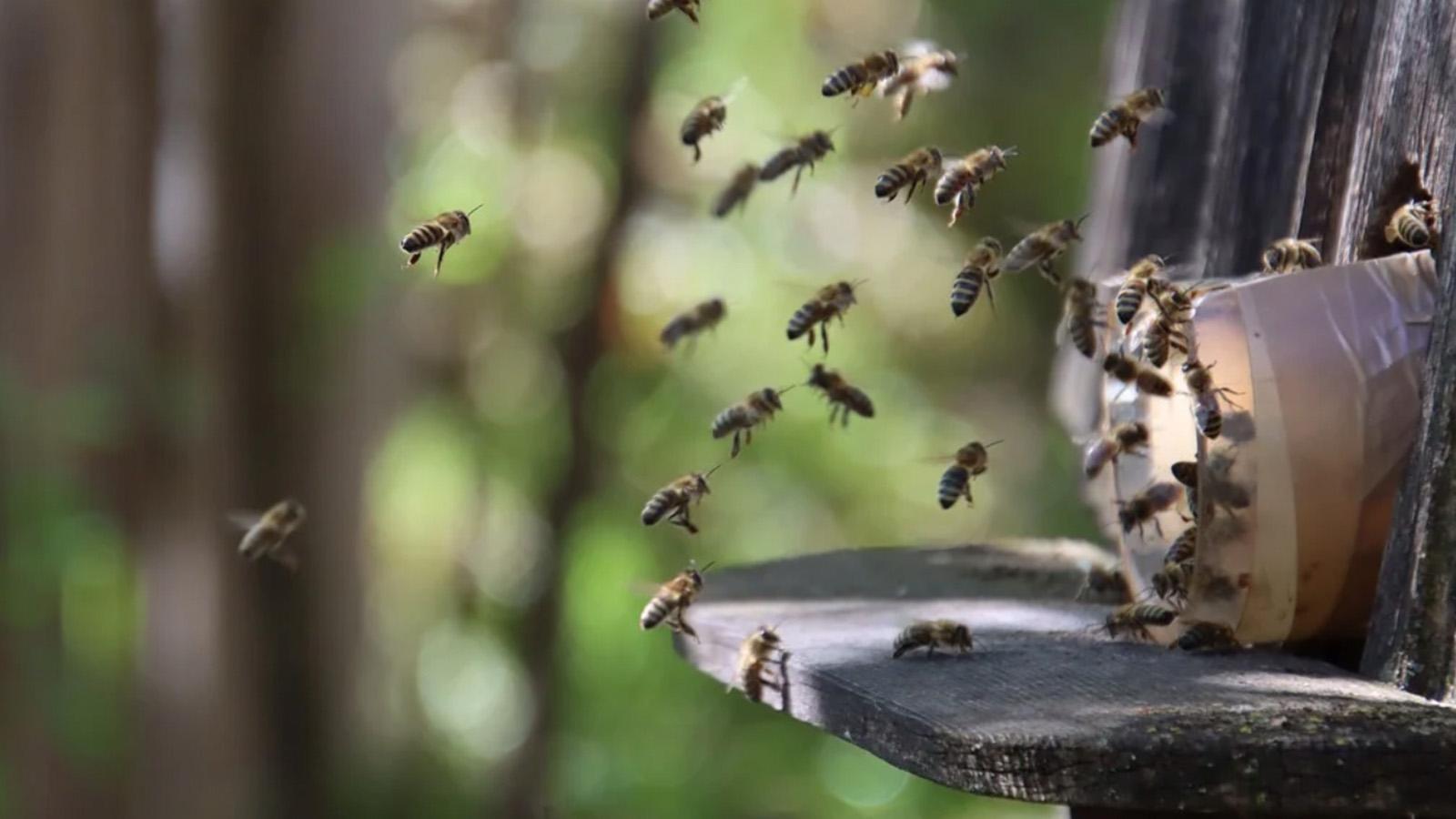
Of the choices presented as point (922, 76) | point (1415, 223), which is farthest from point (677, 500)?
point (1415, 223)

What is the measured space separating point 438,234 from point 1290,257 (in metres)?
1.62

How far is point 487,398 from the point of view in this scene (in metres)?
10.4

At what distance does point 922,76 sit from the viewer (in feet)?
12.7

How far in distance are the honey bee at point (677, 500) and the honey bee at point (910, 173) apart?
64cm

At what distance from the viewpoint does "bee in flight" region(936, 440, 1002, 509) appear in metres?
3.45

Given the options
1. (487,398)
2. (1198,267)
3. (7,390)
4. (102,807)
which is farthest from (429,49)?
(1198,267)

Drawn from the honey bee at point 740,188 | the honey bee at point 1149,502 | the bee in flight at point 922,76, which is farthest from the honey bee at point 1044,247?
the honey bee at point 740,188

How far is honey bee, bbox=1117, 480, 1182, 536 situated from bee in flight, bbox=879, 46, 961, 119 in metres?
1.21

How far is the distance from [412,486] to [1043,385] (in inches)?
179

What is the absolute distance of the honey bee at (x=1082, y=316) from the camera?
3342mm

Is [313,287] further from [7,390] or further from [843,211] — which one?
[843,211]

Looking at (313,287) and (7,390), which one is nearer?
(7,390)

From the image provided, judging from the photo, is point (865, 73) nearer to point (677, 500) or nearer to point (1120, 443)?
point (677, 500)

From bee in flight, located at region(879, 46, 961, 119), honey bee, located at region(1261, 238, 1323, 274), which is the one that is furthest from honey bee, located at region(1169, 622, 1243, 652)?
bee in flight, located at region(879, 46, 961, 119)
